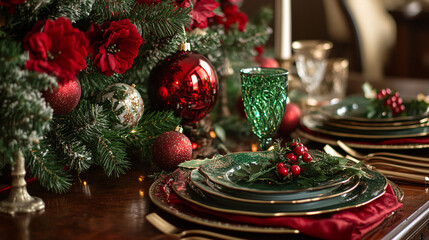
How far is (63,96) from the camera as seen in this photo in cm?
68

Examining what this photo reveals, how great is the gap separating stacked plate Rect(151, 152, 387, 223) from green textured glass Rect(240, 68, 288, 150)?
0.13 m

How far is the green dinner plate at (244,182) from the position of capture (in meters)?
0.61

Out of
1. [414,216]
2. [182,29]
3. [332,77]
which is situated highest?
[182,29]

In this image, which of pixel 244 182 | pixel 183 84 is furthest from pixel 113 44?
pixel 244 182

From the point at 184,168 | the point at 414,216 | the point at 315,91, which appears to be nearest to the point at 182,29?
the point at 184,168

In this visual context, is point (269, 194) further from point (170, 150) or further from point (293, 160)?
point (170, 150)

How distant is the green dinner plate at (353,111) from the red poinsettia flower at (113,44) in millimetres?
493

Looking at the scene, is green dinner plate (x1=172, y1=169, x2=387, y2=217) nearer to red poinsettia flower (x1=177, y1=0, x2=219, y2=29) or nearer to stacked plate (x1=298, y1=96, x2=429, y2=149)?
stacked plate (x1=298, y1=96, x2=429, y2=149)

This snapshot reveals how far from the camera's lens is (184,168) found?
0.75m

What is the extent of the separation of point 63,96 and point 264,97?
1.01ft

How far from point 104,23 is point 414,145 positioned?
23.6 inches

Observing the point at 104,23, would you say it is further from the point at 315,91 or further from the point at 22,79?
the point at 315,91

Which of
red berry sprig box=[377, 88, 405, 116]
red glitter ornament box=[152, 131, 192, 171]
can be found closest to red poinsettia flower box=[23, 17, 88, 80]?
red glitter ornament box=[152, 131, 192, 171]

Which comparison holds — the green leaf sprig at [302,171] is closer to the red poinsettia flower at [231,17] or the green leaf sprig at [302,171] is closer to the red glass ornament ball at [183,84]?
the red glass ornament ball at [183,84]
